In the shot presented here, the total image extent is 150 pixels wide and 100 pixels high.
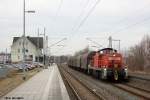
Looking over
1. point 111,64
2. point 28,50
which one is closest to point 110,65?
point 111,64

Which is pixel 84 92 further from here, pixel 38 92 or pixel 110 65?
pixel 110 65

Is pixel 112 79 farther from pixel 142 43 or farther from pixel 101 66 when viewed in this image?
pixel 142 43

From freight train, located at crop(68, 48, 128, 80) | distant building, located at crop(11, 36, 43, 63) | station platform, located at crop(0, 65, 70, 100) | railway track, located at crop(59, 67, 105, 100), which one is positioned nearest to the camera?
station platform, located at crop(0, 65, 70, 100)

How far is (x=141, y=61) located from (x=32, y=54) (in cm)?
7159

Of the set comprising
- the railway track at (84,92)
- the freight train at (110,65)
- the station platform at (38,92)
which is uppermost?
the freight train at (110,65)

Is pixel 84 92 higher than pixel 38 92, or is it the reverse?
pixel 38 92

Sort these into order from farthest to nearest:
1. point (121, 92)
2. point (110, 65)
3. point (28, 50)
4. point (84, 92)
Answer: point (28, 50), point (110, 65), point (84, 92), point (121, 92)

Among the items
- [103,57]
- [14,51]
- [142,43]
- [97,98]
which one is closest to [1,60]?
[14,51]

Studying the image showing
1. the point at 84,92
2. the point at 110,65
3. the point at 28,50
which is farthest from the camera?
the point at 28,50

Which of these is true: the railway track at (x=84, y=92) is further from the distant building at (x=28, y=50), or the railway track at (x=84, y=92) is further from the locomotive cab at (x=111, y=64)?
the distant building at (x=28, y=50)

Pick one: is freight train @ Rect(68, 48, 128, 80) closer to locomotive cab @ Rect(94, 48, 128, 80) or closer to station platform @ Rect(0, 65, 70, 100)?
locomotive cab @ Rect(94, 48, 128, 80)

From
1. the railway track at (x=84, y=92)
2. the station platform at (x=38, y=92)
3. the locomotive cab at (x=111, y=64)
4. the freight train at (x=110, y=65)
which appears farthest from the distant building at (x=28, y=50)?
the station platform at (x=38, y=92)

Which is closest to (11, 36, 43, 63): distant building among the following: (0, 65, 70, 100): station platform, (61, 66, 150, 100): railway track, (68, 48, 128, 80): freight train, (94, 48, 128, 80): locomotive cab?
(68, 48, 128, 80): freight train

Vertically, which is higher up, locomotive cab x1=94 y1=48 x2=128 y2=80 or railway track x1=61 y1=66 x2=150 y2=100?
locomotive cab x1=94 y1=48 x2=128 y2=80
